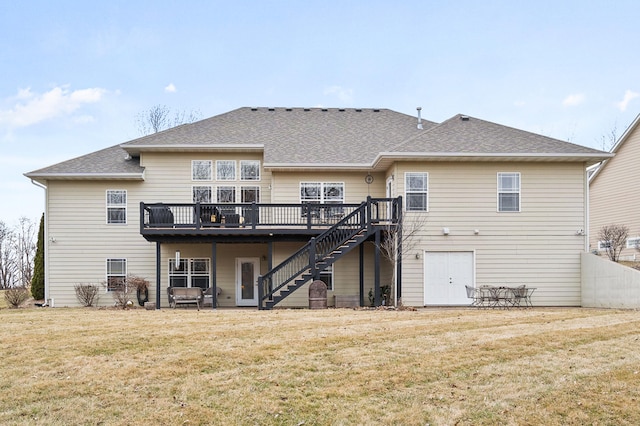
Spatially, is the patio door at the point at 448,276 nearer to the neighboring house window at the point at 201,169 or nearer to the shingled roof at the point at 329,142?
the shingled roof at the point at 329,142

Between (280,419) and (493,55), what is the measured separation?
847 inches

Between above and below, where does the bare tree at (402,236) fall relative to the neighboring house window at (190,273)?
above

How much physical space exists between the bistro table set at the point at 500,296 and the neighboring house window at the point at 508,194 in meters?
2.43

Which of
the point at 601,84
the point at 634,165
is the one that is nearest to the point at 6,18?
the point at 634,165

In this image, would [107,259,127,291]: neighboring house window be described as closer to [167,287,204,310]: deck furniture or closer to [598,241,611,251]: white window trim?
[167,287,204,310]: deck furniture

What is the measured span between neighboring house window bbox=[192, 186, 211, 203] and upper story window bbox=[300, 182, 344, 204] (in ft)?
10.9

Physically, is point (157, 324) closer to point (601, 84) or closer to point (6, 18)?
point (6, 18)

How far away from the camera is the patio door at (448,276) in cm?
1814

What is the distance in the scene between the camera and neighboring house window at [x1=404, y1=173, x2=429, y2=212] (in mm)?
18047

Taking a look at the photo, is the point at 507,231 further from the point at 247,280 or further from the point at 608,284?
the point at 247,280

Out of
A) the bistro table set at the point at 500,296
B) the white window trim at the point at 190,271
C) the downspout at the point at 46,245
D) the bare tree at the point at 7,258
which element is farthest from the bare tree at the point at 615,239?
the bare tree at the point at 7,258

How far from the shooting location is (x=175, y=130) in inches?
834

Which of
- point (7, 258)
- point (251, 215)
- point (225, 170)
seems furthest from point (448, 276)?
point (7, 258)

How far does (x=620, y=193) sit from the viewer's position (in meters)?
25.6
